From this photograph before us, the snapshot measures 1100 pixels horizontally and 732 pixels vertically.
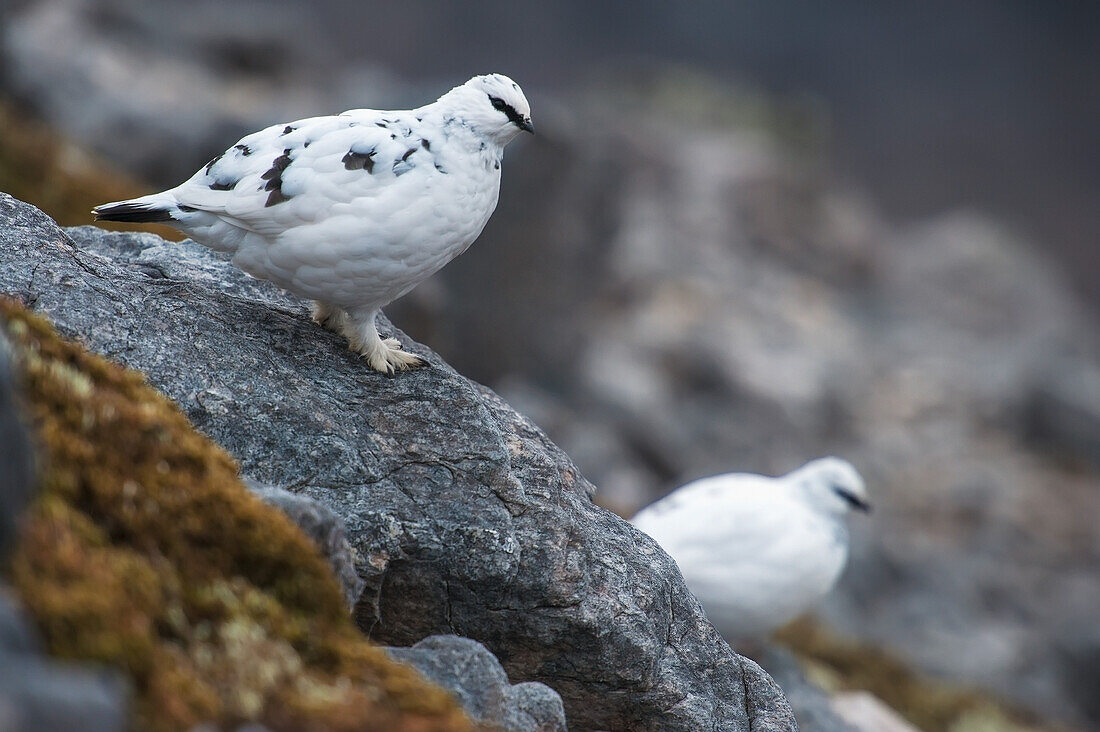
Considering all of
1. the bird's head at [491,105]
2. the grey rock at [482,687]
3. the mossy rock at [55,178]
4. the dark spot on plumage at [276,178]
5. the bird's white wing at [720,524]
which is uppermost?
the mossy rock at [55,178]

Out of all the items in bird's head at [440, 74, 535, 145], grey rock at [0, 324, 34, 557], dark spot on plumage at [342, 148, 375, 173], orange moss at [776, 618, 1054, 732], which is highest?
orange moss at [776, 618, 1054, 732]

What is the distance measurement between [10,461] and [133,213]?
262cm

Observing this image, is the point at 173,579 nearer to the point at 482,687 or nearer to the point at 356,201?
the point at 482,687

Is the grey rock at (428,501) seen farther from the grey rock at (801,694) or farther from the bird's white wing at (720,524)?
the bird's white wing at (720,524)

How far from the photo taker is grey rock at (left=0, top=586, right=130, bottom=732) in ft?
6.79

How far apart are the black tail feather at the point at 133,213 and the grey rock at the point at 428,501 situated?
0.24 metres

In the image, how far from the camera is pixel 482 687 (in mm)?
3674

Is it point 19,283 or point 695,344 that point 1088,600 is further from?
point 19,283

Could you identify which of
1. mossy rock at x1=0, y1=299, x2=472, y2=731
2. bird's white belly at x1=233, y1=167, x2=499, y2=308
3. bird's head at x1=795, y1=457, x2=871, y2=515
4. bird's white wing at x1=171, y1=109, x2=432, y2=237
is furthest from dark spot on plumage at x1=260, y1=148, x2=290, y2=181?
bird's head at x1=795, y1=457, x2=871, y2=515

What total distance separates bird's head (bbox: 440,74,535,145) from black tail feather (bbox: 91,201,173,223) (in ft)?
4.85

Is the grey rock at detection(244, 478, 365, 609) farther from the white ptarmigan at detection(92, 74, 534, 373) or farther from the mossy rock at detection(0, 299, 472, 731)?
the white ptarmigan at detection(92, 74, 534, 373)

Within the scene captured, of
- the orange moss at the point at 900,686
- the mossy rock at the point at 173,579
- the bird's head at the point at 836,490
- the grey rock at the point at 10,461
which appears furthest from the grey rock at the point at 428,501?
the orange moss at the point at 900,686

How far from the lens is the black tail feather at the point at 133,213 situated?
493cm

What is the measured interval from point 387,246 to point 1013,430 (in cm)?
2059
